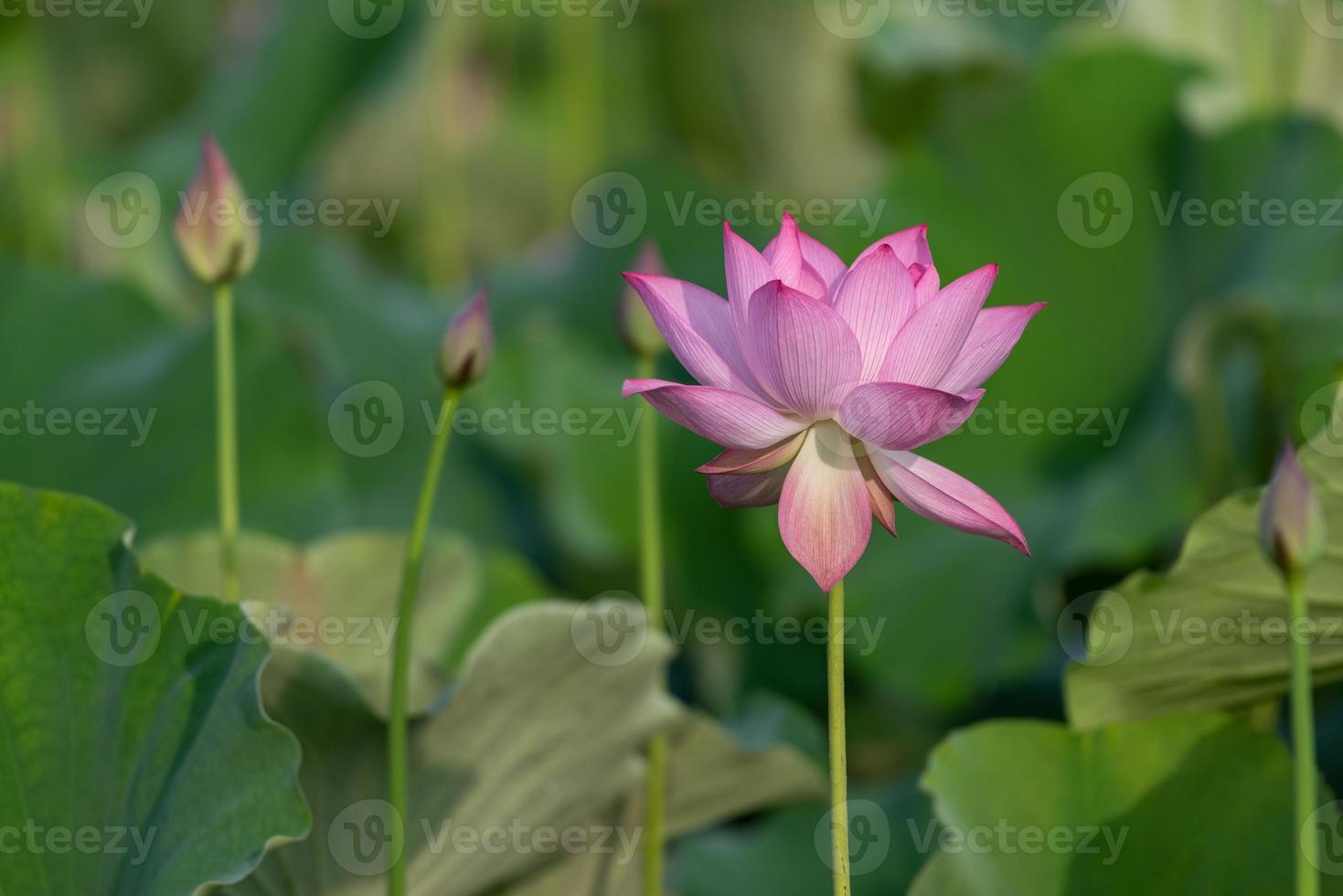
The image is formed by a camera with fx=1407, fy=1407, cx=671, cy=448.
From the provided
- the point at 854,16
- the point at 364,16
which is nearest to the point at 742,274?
the point at 364,16

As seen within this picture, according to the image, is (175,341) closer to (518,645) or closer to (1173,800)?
(518,645)

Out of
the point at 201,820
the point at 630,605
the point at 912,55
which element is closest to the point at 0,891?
the point at 201,820

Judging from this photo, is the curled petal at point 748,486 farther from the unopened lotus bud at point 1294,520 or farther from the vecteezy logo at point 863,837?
the vecteezy logo at point 863,837
